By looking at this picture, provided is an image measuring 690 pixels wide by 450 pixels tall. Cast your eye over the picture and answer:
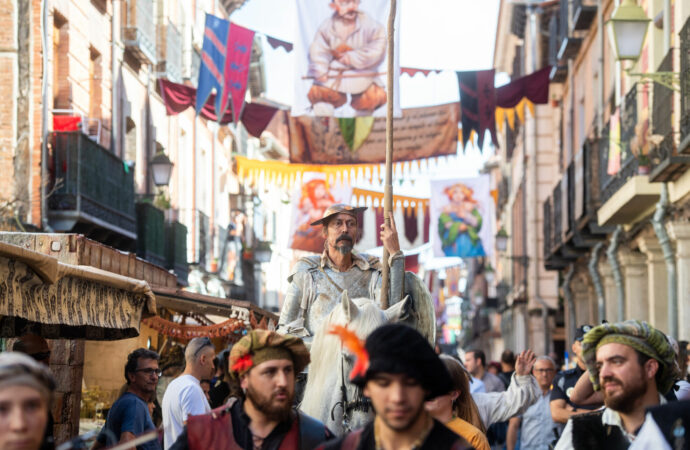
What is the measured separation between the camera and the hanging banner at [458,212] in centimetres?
3045

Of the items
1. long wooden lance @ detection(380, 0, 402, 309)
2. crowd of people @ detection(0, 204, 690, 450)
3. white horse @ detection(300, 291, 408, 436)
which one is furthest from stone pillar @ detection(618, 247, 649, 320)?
white horse @ detection(300, 291, 408, 436)

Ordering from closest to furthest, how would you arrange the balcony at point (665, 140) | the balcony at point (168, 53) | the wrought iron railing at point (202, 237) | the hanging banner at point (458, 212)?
the balcony at point (665, 140), the balcony at point (168, 53), the hanging banner at point (458, 212), the wrought iron railing at point (202, 237)

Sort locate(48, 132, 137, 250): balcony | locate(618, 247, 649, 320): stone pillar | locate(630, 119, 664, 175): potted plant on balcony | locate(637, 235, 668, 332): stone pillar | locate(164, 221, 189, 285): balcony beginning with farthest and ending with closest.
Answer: locate(164, 221, 189, 285): balcony < locate(618, 247, 649, 320): stone pillar < locate(637, 235, 668, 332): stone pillar < locate(48, 132, 137, 250): balcony < locate(630, 119, 664, 175): potted plant on balcony

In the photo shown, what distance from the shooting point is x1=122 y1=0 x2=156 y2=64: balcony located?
25375mm

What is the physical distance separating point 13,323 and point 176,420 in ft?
4.83

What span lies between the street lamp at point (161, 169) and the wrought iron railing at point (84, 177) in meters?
0.88

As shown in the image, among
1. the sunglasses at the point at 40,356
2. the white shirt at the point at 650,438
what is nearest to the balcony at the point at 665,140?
the sunglasses at the point at 40,356

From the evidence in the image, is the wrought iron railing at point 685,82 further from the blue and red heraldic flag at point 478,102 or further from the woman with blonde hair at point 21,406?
the woman with blonde hair at point 21,406

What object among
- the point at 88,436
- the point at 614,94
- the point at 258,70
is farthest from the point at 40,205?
the point at 258,70

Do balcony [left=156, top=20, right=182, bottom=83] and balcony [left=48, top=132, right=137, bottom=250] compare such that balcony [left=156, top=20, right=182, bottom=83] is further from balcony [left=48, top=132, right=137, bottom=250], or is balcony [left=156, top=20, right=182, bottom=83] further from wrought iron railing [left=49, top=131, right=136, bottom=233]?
wrought iron railing [left=49, top=131, right=136, bottom=233]

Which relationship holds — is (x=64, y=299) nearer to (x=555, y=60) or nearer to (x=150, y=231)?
(x=150, y=231)

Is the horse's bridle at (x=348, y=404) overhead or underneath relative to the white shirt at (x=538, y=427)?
overhead

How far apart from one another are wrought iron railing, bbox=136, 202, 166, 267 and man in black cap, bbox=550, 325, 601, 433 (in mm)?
16021

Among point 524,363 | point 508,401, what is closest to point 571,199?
point 508,401
